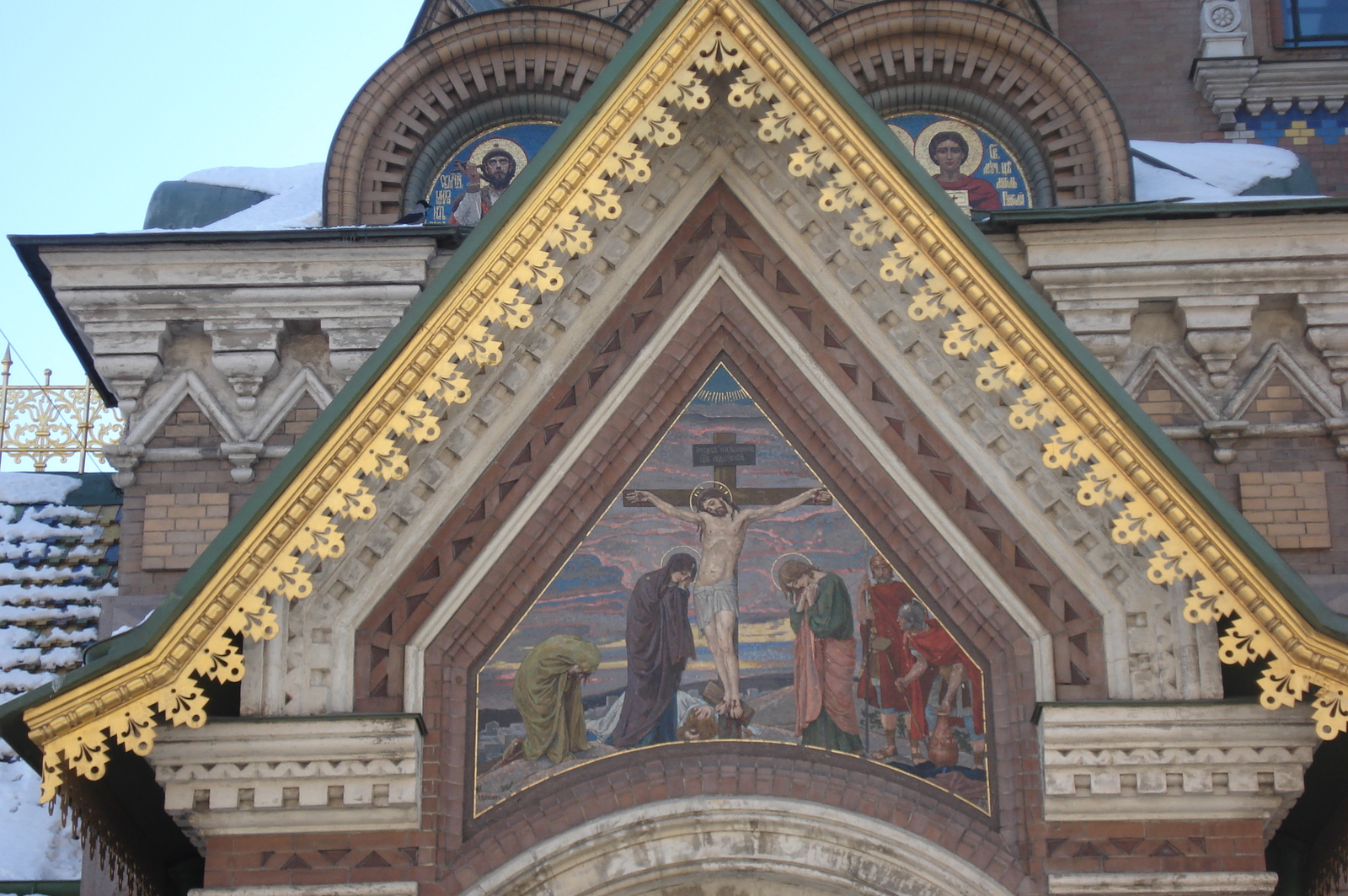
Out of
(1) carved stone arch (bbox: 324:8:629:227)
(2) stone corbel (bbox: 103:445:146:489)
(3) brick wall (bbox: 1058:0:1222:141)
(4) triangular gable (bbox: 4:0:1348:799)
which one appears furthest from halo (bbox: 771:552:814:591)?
(3) brick wall (bbox: 1058:0:1222:141)

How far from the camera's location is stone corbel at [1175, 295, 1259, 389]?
425 inches

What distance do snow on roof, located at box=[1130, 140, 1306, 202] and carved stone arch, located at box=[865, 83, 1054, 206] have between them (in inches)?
27.2

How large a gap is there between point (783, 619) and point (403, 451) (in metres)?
2.15

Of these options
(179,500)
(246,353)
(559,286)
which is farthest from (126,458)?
(559,286)

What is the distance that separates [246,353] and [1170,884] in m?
6.22

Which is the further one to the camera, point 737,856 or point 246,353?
point 246,353

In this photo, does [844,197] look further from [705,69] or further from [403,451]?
[403,451]

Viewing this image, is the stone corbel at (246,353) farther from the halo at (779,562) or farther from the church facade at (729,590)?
the halo at (779,562)

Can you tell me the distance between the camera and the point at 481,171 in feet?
41.8

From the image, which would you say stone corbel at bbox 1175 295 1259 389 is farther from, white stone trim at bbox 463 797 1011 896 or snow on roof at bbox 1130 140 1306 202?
white stone trim at bbox 463 797 1011 896

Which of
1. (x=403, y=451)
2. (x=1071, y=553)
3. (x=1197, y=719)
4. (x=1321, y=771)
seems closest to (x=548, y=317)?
(x=403, y=451)

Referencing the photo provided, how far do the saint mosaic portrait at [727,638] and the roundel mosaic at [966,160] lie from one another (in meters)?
3.69

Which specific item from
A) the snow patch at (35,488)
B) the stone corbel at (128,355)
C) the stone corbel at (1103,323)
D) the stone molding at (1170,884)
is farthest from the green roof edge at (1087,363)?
the snow patch at (35,488)

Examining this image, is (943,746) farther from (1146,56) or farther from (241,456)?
(1146,56)
